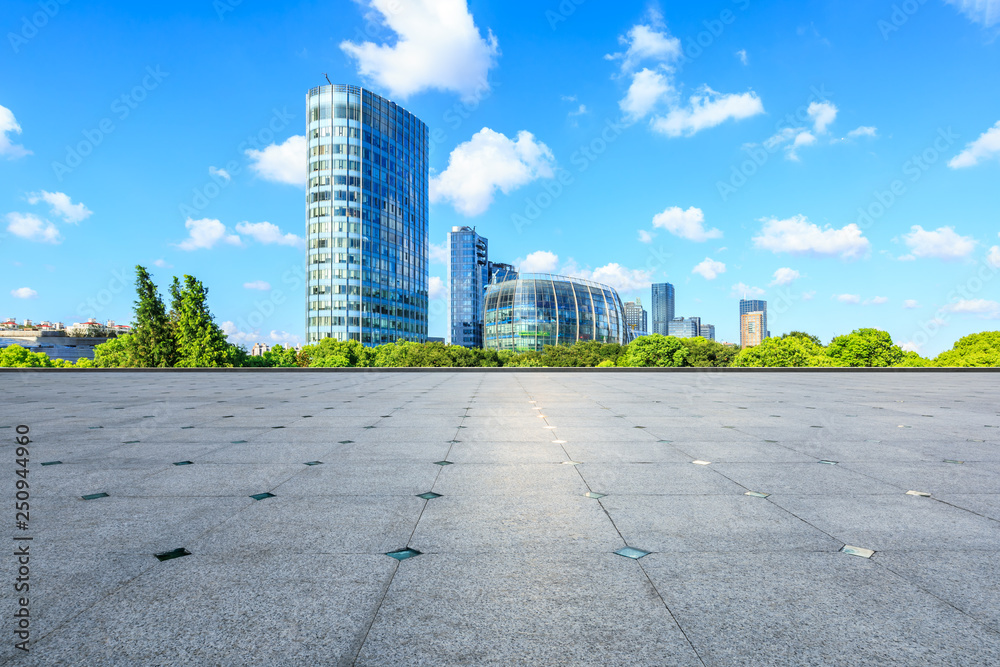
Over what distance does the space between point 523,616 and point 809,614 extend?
158cm

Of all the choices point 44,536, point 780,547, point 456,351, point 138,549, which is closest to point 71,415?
point 44,536

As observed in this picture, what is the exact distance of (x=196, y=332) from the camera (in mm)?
44125

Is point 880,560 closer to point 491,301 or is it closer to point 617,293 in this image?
point 491,301

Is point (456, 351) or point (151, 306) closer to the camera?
point (151, 306)

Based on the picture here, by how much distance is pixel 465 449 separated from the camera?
7.14 m

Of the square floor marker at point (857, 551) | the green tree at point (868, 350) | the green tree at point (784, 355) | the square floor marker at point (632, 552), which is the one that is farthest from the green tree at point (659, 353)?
the square floor marker at point (632, 552)

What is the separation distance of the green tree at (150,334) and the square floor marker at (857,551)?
52118 millimetres

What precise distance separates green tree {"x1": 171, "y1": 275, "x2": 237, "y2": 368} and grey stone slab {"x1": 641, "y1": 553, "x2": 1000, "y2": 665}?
47.3m

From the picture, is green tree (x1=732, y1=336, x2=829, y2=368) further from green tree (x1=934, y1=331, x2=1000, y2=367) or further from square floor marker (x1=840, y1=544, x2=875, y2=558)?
square floor marker (x1=840, y1=544, x2=875, y2=558)

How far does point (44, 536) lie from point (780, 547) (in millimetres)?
5620

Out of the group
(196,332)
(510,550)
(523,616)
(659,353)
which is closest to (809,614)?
(523,616)

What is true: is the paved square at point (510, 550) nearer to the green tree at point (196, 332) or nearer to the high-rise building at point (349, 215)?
the green tree at point (196, 332)

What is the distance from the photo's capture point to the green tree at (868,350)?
46.6 metres

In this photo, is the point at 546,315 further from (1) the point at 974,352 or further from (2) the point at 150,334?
(2) the point at 150,334
